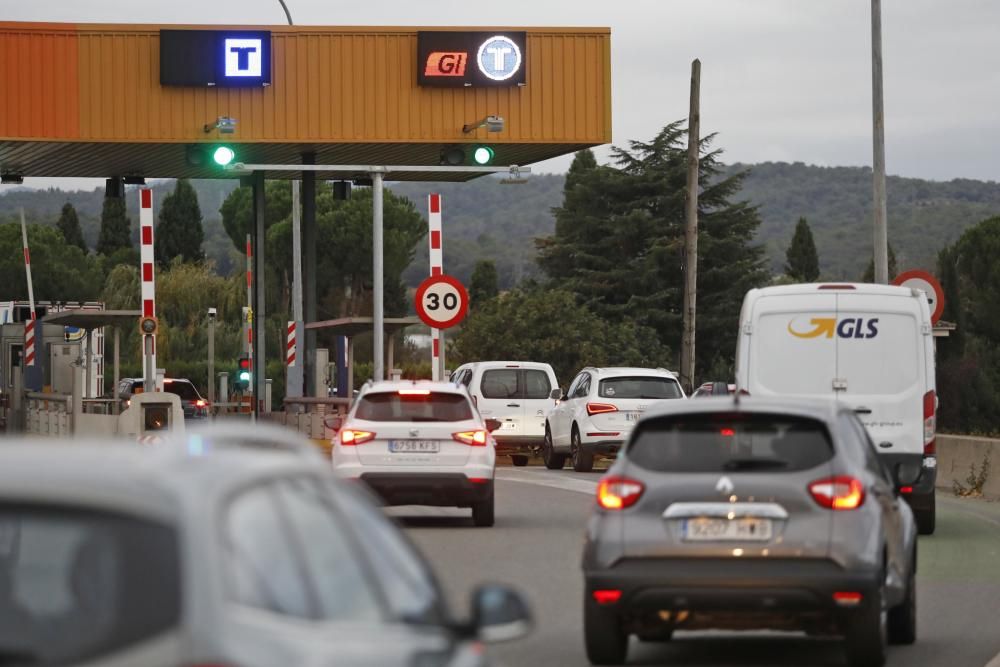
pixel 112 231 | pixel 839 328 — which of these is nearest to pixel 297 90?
pixel 839 328

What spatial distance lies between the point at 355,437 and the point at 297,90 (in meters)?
16.8

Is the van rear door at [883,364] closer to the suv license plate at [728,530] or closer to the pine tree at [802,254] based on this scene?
the suv license plate at [728,530]

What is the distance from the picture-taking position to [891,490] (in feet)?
39.9

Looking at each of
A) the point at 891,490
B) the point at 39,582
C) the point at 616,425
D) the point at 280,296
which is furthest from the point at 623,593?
the point at 280,296

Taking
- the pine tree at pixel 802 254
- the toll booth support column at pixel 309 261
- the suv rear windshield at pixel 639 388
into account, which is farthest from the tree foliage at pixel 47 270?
the suv rear windshield at pixel 639 388

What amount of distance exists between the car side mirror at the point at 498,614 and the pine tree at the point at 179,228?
454 feet

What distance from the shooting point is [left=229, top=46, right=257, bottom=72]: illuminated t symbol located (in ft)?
120

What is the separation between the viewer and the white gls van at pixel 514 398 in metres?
35.6

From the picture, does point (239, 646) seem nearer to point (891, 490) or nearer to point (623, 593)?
point (623, 593)

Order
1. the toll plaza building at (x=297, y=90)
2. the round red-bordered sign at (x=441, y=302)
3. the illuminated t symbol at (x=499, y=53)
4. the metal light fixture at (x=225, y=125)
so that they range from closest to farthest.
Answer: the round red-bordered sign at (x=441, y=302) < the metal light fixture at (x=225, y=125) < the toll plaza building at (x=297, y=90) < the illuminated t symbol at (x=499, y=53)

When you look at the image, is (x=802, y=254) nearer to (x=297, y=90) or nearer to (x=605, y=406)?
(x=297, y=90)

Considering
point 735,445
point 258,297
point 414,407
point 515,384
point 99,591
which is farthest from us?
point 258,297

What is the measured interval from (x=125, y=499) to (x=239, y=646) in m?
0.38

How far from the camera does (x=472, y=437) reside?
835 inches
